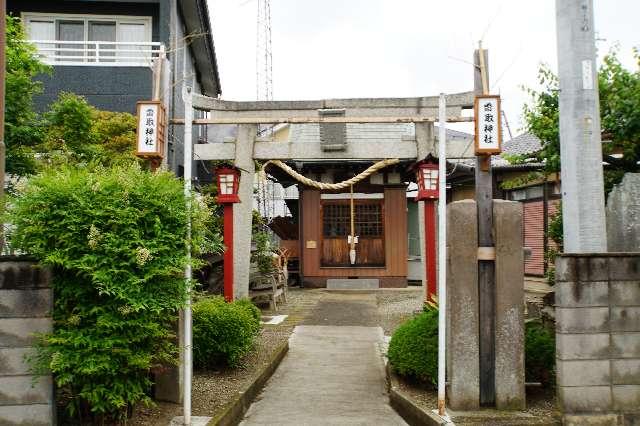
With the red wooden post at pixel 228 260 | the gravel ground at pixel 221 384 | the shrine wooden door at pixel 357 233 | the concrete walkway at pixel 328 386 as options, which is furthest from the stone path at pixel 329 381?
the shrine wooden door at pixel 357 233

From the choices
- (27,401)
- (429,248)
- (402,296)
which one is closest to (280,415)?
(27,401)

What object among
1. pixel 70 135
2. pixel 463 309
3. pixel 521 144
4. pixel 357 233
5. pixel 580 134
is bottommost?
pixel 463 309

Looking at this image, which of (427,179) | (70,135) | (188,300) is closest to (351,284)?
(427,179)

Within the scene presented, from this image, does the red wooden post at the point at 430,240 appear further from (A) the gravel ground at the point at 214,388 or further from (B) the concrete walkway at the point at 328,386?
(A) the gravel ground at the point at 214,388

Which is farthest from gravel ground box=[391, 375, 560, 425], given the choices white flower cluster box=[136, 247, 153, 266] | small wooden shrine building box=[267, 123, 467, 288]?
small wooden shrine building box=[267, 123, 467, 288]

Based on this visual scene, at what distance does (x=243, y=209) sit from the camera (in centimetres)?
1230

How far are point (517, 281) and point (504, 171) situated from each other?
13.9m

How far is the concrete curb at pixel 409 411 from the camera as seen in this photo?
217 inches

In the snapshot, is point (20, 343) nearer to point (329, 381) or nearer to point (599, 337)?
point (329, 381)

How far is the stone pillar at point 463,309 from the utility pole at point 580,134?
94cm

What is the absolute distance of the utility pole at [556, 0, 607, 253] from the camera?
17.9ft

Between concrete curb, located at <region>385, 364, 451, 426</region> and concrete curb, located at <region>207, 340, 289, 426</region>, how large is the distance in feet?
5.55

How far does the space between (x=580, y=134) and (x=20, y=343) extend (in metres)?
5.35

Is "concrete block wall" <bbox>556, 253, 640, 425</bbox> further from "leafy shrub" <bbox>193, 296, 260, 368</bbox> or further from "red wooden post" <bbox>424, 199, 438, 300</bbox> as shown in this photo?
"red wooden post" <bbox>424, 199, 438, 300</bbox>
